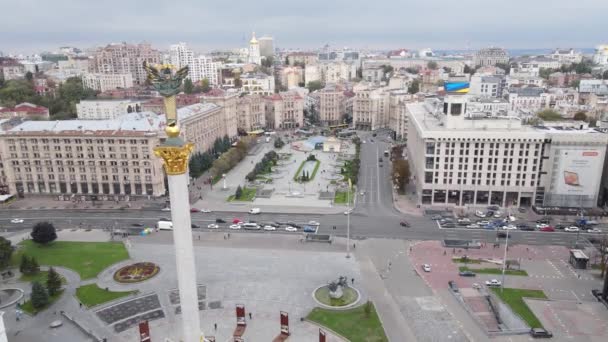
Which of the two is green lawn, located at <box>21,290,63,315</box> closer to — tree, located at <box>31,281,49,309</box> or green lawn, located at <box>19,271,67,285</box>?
tree, located at <box>31,281,49,309</box>

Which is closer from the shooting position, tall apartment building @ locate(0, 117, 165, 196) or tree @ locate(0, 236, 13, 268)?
tree @ locate(0, 236, 13, 268)

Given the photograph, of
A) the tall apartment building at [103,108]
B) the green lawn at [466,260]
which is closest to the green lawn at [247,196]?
the green lawn at [466,260]

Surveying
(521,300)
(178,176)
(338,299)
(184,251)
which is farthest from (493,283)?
(178,176)

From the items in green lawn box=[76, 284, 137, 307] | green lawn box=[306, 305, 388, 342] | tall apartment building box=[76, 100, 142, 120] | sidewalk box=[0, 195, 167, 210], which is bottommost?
sidewalk box=[0, 195, 167, 210]

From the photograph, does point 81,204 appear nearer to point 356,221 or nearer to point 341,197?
point 341,197

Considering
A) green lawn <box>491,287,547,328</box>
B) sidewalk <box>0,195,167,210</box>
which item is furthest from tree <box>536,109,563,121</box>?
sidewalk <box>0,195,167,210</box>

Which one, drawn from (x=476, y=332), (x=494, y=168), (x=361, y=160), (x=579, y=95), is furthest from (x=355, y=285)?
(x=579, y=95)

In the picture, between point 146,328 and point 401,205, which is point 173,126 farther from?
point 401,205

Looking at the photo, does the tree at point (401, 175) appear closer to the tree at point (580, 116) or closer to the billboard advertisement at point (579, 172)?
the billboard advertisement at point (579, 172)
